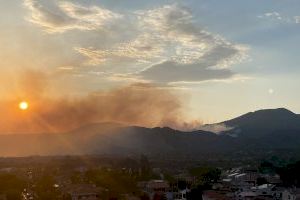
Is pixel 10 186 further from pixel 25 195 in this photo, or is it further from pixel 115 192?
pixel 115 192

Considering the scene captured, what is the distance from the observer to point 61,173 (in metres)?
110

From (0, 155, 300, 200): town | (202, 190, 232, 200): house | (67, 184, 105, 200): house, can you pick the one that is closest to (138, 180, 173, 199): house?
(0, 155, 300, 200): town

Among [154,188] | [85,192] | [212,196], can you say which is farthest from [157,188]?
[212,196]

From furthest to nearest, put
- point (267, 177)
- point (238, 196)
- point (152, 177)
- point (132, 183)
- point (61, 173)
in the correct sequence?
1. point (61, 173)
2. point (152, 177)
3. point (267, 177)
4. point (132, 183)
5. point (238, 196)

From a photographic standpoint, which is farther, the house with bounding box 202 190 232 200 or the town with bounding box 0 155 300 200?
the town with bounding box 0 155 300 200

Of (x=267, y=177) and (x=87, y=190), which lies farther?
(x=267, y=177)

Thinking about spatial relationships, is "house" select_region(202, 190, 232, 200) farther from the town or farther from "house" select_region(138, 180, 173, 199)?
"house" select_region(138, 180, 173, 199)

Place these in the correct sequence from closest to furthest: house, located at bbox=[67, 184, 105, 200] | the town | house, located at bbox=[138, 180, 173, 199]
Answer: the town
house, located at bbox=[67, 184, 105, 200]
house, located at bbox=[138, 180, 173, 199]

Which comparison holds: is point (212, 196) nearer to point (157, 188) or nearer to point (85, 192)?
point (157, 188)

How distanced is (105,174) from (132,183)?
5.16 meters

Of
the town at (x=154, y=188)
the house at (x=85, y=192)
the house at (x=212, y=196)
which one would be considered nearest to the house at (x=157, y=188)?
the town at (x=154, y=188)

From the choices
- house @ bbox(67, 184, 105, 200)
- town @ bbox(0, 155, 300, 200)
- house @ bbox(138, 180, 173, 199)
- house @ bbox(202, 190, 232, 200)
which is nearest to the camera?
house @ bbox(202, 190, 232, 200)

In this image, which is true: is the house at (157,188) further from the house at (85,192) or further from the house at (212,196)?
the house at (212,196)

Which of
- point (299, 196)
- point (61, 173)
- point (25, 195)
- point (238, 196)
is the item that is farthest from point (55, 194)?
point (61, 173)
